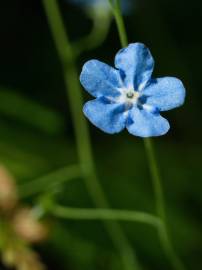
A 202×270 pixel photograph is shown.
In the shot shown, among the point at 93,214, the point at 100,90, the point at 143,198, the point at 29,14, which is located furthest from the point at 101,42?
the point at 100,90

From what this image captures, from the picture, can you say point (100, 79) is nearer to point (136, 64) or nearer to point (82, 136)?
point (136, 64)

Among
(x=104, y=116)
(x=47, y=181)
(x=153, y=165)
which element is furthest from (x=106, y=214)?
(x=104, y=116)

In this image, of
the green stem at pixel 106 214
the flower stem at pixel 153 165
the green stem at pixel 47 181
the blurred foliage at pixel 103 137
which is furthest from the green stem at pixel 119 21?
the blurred foliage at pixel 103 137

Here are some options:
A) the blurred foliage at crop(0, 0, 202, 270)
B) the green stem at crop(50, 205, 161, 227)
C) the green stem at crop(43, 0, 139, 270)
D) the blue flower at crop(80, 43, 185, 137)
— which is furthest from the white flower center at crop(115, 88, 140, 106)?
the blurred foliage at crop(0, 0, 202, 270)

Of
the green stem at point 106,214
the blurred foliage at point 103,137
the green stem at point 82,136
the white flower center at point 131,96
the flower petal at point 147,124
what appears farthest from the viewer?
the blurred foliage at point 103,137

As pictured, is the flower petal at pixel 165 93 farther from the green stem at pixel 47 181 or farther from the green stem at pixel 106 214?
the green stem at pixel 47 181

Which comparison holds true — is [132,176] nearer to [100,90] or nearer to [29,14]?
[29,14]

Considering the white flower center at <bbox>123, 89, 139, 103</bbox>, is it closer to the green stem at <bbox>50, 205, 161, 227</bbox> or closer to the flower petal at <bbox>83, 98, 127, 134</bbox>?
the flower petal at <bbox>83, 98, 127, 134</bbox>

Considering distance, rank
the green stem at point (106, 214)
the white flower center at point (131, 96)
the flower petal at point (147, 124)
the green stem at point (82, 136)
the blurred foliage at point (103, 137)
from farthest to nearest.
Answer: the blurred foliage at point (103, 137), the green stem at point (82, 136), the green stem at point (106, 214), the white flower center at point (131, 96), the flower petal at point (147, 124)
